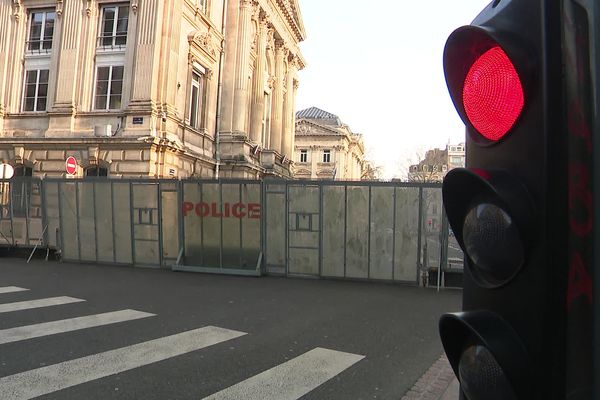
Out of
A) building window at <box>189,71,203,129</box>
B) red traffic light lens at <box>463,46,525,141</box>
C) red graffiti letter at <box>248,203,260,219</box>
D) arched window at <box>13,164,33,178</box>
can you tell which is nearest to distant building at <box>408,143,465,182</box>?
building window at <box>189,71,203,129</box>

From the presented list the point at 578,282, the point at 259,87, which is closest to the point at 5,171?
the point at 578,282

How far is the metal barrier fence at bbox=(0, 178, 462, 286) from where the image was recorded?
1239 cm

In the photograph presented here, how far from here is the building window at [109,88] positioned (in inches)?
914

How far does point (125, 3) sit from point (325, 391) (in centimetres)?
2371

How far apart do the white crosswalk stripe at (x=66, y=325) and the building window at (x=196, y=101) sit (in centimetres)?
2040

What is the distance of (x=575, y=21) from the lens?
3.17 ft

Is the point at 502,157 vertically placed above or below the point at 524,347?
above

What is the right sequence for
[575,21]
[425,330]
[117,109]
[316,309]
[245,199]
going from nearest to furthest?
1. [575,21]
2. [425,330]
3. [316,309]
4. [245,199]
5. [117,109]

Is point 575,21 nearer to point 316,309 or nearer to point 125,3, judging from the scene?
point 316,309

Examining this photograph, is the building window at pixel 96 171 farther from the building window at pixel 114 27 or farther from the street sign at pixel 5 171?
the building window at pixel 114 27

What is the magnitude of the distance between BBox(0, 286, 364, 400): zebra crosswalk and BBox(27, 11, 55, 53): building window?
2232 cm

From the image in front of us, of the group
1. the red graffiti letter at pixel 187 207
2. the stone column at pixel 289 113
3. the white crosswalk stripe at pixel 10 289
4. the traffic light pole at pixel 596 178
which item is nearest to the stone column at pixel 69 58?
the red graffiti letter at pixel 187 207

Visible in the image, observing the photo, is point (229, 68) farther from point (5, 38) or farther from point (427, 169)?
point (427, 169)

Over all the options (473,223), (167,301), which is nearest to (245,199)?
(167,301)
